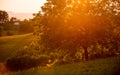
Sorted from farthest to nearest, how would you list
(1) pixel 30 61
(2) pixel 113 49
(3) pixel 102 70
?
(1) pixel 30 61 < (2) pixel 113 49 < (3) pixel 102 70

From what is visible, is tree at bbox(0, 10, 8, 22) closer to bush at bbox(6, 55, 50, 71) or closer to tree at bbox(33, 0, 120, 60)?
bush at bbox(6, 55, 50, 71)

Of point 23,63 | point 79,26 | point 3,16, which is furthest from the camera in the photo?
point 3,16

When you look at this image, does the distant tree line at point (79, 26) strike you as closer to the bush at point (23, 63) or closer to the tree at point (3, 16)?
the bush at point (23, 63)

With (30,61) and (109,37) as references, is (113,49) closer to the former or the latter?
(109,37)

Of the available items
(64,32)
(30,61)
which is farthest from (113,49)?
(30,61)

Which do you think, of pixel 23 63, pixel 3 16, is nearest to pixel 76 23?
pixel 23 63

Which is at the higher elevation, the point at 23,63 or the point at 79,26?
the point at 79,26

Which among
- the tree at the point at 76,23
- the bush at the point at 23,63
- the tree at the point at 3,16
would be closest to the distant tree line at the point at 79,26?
the tree at the point at 76,23

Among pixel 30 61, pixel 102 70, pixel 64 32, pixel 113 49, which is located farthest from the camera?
pixel 30 61

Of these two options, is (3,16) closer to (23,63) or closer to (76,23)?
(23,63)

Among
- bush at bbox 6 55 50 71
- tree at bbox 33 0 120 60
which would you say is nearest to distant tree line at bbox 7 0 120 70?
tree at bbox 33 0 120 60

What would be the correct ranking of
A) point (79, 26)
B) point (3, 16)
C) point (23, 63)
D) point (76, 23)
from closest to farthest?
point (76, 23)
point (79, 26)
point (23, 63)
point (3, 16)

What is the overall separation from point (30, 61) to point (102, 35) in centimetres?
1411

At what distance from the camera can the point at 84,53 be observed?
3538cm
